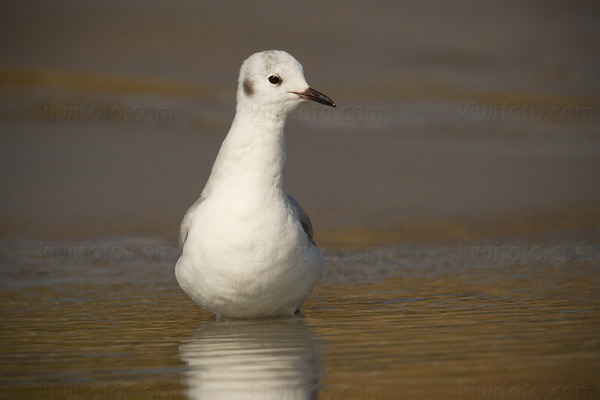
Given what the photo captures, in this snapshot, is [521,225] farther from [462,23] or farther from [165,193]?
[462,23]

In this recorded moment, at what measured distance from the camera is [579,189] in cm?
1224

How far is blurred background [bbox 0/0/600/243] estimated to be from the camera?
11281 mm

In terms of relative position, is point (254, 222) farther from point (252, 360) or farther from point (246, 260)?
point (252, 360)

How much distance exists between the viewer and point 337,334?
19.0ft

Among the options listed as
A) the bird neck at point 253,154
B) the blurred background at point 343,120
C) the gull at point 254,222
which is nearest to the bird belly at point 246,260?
the gull at point 254,222

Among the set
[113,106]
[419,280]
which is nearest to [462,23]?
[113,106]

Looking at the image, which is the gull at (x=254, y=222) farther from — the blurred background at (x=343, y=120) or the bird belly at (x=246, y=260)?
the blurred background at (x=343, y=120)

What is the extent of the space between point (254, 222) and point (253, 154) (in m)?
0.44

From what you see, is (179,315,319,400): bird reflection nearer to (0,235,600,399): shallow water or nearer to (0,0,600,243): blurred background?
(0,235,600,399): shallow water

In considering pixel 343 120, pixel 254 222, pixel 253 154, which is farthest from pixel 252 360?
pixel 343 120

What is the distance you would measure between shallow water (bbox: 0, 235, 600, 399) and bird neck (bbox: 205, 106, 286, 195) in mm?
916

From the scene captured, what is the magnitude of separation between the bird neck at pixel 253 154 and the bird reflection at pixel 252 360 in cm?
87

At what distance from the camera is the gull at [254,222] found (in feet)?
19.5

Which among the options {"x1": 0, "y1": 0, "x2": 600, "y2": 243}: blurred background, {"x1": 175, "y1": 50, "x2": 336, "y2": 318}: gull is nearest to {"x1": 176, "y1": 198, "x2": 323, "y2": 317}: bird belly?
{"x1": 175, "y1": 50, "x2": 336, "y2": 318}: gull
